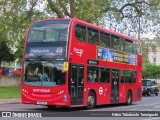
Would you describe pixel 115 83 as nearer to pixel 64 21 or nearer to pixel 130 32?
pixel 64 21

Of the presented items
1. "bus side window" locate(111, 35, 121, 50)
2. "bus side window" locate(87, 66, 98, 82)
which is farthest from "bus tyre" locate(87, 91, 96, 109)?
"bus side window" locate(111, 35, 121, 50)

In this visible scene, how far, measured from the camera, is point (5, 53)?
55594 mm

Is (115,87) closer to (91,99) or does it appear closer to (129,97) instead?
(129,97)

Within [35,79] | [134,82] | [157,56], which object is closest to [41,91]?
[35,79]

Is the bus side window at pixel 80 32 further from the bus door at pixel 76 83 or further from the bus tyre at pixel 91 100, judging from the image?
the bus tyre at pixel 91 100

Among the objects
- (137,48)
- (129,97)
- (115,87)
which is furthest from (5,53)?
(115,87)

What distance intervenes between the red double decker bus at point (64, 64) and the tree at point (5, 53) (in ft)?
112

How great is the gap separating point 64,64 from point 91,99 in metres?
3.24

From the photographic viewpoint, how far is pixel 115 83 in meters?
24.4

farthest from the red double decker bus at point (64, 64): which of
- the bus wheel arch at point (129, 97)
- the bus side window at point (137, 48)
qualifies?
the bus side window at point (137, 48)

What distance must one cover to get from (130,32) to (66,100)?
23.0m

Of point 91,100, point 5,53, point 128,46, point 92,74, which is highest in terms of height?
point 5,53

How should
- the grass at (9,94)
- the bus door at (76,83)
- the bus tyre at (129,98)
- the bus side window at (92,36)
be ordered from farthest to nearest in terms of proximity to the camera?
the grass at (9,94)
the bus tyre at (129,98)
the bus side window at (92,36)
the bus door at (76,83)

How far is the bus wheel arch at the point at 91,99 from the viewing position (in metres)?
21.2
